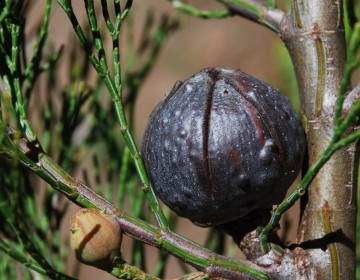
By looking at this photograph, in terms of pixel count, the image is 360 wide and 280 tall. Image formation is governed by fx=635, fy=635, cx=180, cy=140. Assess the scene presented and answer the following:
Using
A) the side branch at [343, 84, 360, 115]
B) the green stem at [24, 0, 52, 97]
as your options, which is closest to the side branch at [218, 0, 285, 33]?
the side branch at [343, 84, 360, 115]

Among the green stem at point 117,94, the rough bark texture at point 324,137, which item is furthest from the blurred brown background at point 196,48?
the green stem at point 117,94

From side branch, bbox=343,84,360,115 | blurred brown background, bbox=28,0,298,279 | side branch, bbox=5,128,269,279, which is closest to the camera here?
side branch, bbox=5,128,269,279

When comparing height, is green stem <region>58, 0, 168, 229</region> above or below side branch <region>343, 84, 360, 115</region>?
below

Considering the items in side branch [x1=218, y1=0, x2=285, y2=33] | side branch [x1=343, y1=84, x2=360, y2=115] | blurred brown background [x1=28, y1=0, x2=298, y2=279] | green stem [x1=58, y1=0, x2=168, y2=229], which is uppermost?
blurred brown background [x1=28, y1=0, x2=298, y2=279]

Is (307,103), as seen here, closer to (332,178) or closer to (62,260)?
(332,178)

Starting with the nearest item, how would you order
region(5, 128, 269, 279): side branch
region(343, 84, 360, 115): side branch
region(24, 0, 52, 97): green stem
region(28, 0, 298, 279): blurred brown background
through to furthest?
1. region(5, 128, 269, 279): side branch
2. region(343, 84, 360, 115): side branch
3. region(24, 0, 52, 97): green stem
4. region(28, 0, 298, 279): blurred brown background

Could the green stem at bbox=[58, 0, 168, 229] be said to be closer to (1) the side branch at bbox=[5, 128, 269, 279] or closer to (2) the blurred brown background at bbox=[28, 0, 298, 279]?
(1) the side branch at bbox=[5, 128, 269, 279]

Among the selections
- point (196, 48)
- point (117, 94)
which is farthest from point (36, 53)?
point (196, 48)

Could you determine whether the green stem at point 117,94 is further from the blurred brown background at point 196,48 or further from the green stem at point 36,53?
the blurred brown background at point 196,48
